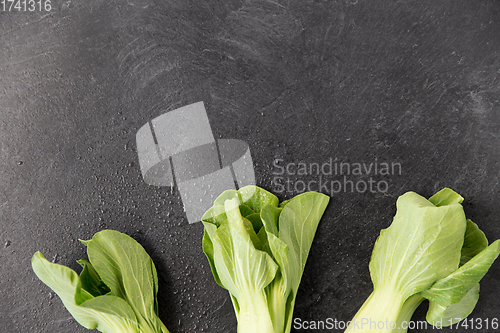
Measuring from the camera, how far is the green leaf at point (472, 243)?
0.80 metres

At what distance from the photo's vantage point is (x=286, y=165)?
2.93ft

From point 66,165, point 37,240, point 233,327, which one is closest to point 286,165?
point 233,327

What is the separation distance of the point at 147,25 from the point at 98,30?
0.46 ft

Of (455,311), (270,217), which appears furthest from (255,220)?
(455,311)

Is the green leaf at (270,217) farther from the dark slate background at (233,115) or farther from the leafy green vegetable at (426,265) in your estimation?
A: the leafy green vegetable at (426,265)

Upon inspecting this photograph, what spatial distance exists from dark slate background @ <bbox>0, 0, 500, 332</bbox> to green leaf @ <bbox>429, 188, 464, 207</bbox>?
4cm

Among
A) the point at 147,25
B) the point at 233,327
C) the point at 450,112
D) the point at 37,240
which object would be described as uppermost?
the point at 147,25

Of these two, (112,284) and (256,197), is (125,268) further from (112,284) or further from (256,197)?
(256,197)

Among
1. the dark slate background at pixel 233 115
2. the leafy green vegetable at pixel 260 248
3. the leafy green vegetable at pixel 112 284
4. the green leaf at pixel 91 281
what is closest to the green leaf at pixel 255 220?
the leafy green vegetable at pixel 260 248

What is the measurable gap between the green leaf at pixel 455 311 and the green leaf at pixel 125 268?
0.70 m

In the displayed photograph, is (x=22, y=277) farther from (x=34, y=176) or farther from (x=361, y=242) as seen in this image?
(x=361, y=242)

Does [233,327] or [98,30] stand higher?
[98,30]

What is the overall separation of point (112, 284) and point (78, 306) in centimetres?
9

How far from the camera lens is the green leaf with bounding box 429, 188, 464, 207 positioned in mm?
822
